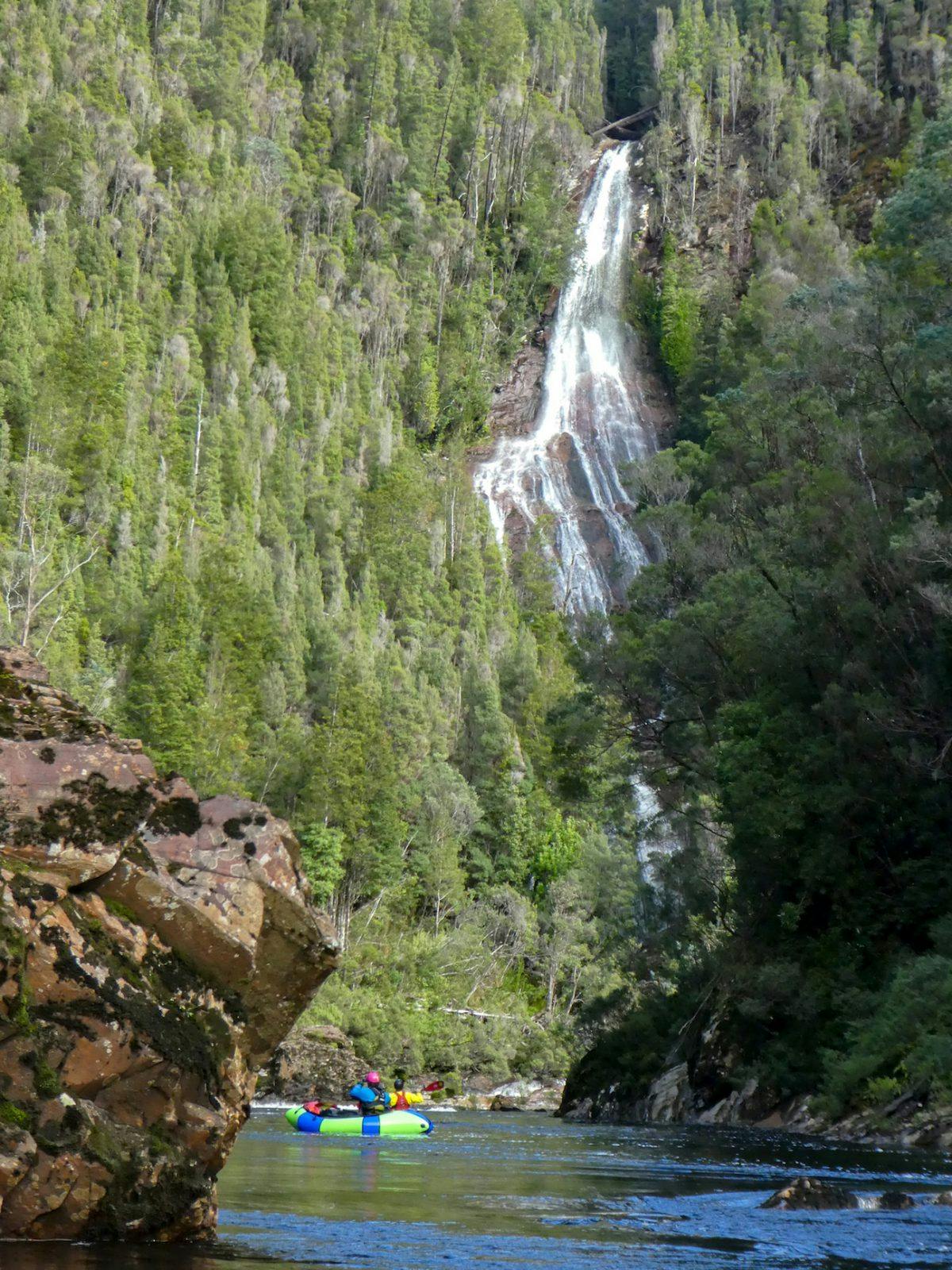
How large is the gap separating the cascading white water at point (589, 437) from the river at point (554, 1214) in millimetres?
61723

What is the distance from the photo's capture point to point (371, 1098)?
28.0 m

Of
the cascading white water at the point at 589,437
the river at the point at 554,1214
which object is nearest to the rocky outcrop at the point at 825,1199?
the river at the point at 554,1214

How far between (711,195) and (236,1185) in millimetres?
107672

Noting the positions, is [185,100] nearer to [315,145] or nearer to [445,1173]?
[315,145]

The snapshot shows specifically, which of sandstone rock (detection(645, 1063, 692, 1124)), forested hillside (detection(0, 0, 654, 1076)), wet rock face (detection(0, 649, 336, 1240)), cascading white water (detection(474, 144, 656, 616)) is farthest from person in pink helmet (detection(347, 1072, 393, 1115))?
cascading white water (detection(474, 144, 656, 616))

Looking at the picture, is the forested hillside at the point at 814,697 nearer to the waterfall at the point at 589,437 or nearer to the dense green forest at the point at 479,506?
the dense green forest at the point at 479,506

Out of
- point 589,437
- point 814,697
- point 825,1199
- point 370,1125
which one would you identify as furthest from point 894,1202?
point 589,437

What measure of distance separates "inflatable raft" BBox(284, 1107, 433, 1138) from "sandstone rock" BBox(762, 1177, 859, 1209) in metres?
14.4

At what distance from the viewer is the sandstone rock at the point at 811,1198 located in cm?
1296

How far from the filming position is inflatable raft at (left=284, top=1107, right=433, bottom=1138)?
2670cm

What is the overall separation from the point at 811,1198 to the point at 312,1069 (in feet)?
118

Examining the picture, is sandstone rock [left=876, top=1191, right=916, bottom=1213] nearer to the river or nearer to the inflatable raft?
the river

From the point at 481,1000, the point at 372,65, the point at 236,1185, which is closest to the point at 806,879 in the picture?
the point at 236,1185

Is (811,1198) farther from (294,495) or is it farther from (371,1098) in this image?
(294,495)
